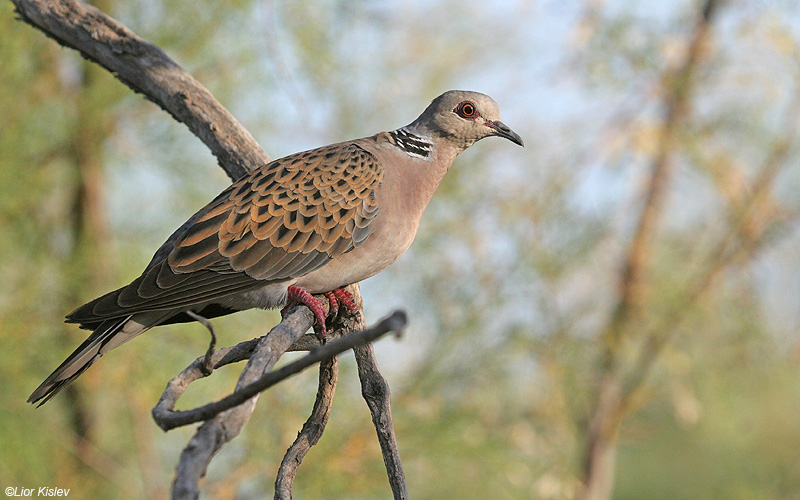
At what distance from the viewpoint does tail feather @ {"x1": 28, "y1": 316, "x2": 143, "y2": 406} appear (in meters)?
1.99

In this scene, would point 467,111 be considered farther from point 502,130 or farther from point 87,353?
point 87,353

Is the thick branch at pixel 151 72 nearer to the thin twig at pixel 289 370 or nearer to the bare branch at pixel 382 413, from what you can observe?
the bare branch at pixel 382 413

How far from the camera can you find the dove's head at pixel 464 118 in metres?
2.78

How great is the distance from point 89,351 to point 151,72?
103cm

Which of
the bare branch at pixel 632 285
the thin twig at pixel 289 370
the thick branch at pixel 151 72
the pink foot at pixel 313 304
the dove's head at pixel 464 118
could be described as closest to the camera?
the thin twig at pixel 289 370

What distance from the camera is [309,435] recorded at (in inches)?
78.5

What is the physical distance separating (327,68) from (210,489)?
2721 millimetres

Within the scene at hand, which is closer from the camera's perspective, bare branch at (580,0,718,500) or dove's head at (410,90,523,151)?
dove's head at (410,90,523,151)

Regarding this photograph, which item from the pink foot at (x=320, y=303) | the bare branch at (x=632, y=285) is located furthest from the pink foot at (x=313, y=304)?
the bare branch at (x=632, y=285)

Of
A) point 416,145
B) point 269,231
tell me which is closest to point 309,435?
point 269,231

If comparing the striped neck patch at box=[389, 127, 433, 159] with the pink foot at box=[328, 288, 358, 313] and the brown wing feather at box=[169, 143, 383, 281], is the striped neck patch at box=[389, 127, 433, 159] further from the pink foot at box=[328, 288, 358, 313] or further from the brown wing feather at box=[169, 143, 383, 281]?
the pink foot at box=[328, 288, 358, 313]

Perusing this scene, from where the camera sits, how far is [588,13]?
486 cm

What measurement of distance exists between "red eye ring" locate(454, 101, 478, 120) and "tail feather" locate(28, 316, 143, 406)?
4.33 feet

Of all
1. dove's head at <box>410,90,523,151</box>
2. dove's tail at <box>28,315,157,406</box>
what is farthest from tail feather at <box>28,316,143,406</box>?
dove's head at <box>410,90,523,151</box>
